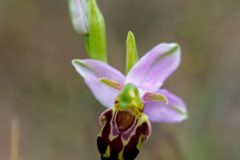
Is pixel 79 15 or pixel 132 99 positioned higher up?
pixel 79 15

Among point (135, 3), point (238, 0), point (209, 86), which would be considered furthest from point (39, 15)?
point (209, 86)

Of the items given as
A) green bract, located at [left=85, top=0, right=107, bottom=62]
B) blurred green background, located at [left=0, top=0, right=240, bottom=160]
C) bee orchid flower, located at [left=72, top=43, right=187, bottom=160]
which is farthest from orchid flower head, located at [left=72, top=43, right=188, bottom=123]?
blurred green background, located at [left=0, top=0, right=240, bottom=160]

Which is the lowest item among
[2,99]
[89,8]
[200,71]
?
[2,99]

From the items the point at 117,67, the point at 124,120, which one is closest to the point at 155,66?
the point at 124,120

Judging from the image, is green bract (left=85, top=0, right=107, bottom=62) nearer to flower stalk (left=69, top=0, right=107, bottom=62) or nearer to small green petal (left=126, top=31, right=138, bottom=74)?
flower stalk (left=69, top=0, right=107, bottom=62)

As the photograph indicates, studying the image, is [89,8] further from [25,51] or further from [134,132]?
[25,51]

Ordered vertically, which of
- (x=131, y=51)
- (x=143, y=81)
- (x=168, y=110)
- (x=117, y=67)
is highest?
(x=131, y=51)

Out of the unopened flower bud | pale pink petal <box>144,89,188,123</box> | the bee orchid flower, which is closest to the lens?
the bee orchid flower

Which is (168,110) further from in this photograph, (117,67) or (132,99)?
(117,67)
